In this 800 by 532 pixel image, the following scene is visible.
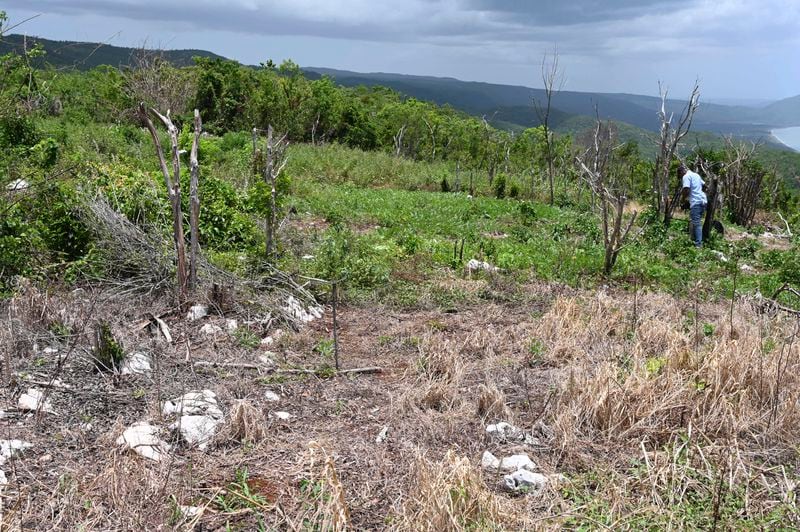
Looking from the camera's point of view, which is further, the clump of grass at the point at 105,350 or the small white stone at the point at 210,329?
the small white stone at the point at 210,329

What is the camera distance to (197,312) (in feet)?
18.4

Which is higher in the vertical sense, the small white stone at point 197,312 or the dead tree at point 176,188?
the dead tree at point 176,188

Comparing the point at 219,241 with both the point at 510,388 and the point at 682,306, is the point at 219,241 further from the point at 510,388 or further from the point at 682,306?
the point at 682,306

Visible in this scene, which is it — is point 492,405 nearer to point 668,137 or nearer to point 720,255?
point 720,255

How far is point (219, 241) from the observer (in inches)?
313

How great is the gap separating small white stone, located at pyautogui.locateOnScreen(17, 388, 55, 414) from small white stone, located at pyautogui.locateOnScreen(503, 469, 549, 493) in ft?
9.02

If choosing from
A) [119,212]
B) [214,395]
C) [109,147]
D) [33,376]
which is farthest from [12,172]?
[109,147]

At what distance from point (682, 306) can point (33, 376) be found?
5.89m

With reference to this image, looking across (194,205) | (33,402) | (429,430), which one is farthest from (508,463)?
(194,205)

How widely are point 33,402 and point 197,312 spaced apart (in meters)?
1.84

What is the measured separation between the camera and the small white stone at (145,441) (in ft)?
11.4

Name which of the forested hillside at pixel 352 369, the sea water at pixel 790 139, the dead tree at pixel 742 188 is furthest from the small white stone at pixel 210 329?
the sea water at pixel 790 139

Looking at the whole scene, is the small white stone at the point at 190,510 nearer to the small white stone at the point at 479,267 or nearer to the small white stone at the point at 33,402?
the small white stone at the point at 33,402

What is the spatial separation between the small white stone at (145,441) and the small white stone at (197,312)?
196cm
